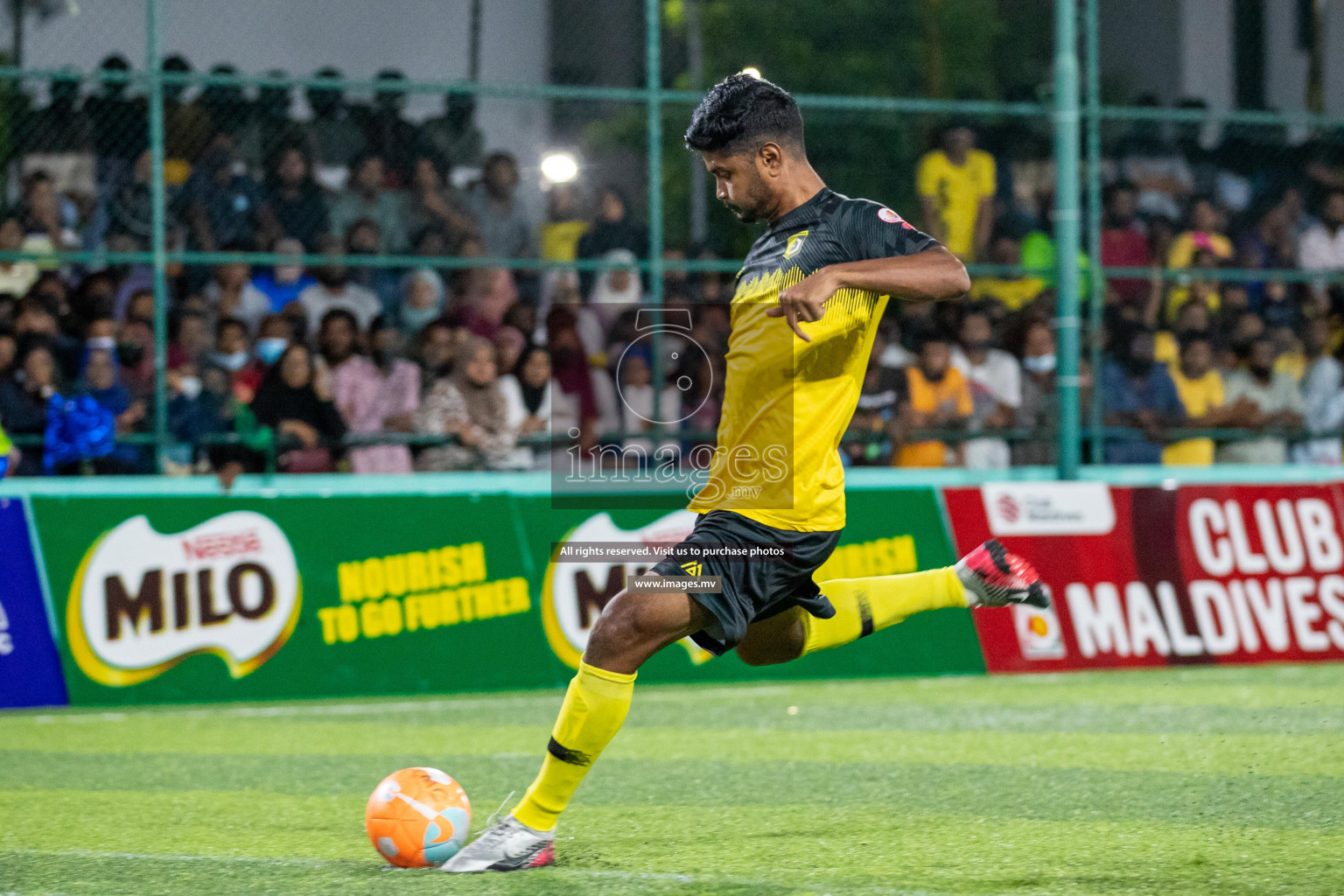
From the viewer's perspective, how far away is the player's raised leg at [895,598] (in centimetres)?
556

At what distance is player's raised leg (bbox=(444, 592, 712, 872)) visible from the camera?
489 cm

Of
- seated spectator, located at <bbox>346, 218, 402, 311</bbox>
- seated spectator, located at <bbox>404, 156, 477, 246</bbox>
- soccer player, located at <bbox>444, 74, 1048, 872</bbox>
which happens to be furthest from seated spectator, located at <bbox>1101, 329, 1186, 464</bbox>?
soccer player, located at <bbox>444, 74, 1048, 872</bbox>

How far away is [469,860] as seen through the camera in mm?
4949

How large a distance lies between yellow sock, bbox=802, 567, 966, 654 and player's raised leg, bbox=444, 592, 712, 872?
81cm

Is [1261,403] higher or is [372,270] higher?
[372,270]

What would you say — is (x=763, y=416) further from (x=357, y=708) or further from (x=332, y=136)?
(x=332, y=136)

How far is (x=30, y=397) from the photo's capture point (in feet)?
37.1

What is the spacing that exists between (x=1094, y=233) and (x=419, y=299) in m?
5.47

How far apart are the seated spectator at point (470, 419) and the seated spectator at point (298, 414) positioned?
635mm

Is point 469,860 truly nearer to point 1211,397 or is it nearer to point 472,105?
point 472,105

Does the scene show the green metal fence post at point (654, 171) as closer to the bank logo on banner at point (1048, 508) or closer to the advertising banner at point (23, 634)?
the bank logo on banner at point (1048, 508)

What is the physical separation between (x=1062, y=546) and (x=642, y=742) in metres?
4.18

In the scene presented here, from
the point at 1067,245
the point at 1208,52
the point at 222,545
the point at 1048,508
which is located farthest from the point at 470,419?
the point at 1208,52

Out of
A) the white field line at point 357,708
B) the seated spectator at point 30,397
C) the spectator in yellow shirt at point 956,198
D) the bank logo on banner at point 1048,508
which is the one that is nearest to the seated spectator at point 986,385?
the spectator in yellow shirt at point 956,198
